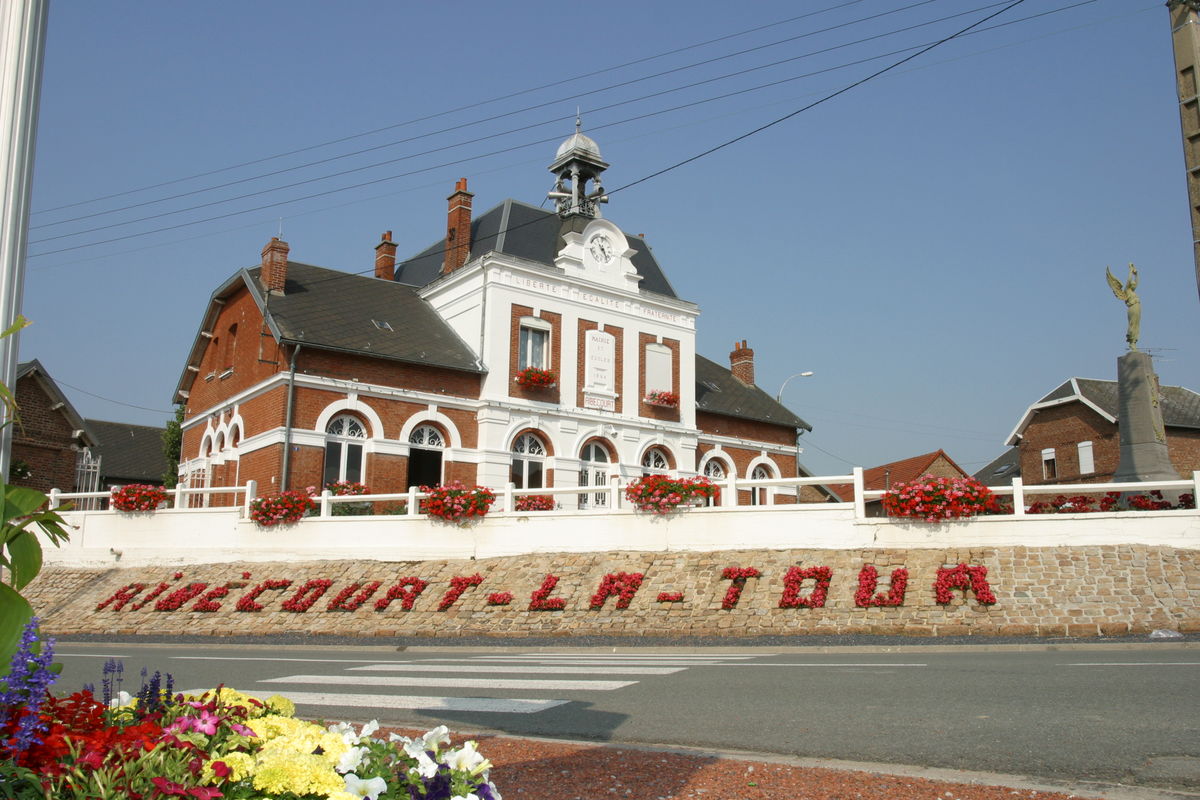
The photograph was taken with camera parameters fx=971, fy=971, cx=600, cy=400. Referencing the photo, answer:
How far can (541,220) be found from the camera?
105 ft

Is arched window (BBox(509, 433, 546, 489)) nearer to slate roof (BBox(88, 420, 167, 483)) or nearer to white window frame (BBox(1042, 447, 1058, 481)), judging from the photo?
slate roof (BBox(88, 420, 167, 483))

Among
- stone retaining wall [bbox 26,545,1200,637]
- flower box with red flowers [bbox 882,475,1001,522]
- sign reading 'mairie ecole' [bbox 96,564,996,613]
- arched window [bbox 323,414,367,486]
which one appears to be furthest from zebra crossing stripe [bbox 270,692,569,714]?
arched window [bbox 323,414,367,486]

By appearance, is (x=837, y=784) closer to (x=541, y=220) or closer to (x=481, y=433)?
(x=481, y=433)

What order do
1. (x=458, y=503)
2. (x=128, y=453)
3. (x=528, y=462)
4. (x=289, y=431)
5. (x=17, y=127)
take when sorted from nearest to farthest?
1. (x=17, y=127)
2. (x=458, y=503)
3. (x=289, y=431)
4. (x=528, y=462)
5. (x=128, y=453)

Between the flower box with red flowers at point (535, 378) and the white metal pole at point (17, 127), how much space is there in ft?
80.4

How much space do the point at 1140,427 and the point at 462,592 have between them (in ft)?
44.0

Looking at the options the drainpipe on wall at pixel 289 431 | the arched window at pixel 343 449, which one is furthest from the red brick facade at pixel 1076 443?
the drainpipe on wall at pixel 289 431

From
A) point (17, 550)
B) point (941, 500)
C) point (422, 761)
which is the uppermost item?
point (941, 500)

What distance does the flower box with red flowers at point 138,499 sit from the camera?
2384 cm

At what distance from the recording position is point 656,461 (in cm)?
3152

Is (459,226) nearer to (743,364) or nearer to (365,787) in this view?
(743,364)

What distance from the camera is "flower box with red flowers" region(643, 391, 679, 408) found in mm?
31031

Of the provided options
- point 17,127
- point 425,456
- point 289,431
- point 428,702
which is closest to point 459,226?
point 425,456

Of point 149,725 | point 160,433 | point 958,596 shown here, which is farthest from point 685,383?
point 160,433
